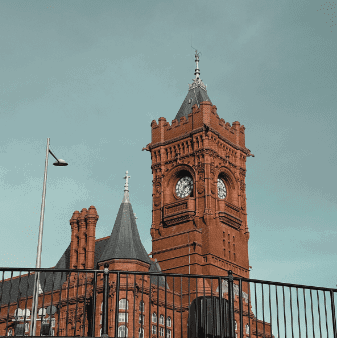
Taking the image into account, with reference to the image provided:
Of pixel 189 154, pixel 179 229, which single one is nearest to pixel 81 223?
pixel 179 229

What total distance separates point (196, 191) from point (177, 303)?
10.8 metres

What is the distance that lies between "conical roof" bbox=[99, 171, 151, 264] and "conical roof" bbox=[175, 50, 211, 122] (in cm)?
1195

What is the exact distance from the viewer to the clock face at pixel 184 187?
53.6m

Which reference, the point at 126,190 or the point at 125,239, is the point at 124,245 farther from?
the point at 126,190

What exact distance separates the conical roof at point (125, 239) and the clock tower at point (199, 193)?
4.28m

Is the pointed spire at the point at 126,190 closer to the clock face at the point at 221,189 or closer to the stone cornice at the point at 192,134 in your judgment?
the stone cornice at the point at 192,134

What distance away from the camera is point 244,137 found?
59406mm

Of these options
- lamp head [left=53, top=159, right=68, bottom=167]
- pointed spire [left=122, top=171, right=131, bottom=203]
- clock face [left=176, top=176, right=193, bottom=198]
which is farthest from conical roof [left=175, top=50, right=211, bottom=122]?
lamp head [left=53, top=159, right=68, bottom=167]

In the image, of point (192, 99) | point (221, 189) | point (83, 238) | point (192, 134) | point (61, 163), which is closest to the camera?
point (61, 163)

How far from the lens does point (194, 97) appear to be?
195 ft

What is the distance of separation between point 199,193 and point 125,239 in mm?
9218

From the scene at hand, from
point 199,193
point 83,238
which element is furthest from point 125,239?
point 199,193

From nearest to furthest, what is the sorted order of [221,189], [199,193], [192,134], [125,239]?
[125,239], [199,193], [192,134], [221,189]

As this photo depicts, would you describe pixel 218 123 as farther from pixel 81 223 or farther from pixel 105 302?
pixel 105 302
